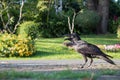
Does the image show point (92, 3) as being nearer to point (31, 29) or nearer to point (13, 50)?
point (31, 29)

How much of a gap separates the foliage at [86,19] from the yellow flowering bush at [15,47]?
1075cm

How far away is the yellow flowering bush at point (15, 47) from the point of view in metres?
17.4

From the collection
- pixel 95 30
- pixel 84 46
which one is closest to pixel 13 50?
pixel 84 46

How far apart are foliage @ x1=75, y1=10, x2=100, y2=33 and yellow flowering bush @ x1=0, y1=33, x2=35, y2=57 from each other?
35.3ft

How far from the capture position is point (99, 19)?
97.1 ft

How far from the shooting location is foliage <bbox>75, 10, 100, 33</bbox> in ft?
93.7

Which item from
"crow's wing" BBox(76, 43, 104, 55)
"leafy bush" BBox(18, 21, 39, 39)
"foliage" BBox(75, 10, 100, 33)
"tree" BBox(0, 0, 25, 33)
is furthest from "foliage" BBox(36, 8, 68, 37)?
"crow's wing" BBox(76, 43, 104, 55)

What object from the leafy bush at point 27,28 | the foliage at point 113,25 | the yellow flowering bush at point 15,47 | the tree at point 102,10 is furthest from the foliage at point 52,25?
the yellow flowering bush at point 15,47

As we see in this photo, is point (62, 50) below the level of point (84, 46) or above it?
below

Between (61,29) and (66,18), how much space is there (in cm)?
121

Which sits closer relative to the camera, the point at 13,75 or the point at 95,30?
the point at 13,75

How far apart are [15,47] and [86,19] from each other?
11.7 meters

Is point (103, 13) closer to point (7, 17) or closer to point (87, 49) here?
point (7, 17)

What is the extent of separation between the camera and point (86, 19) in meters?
28.7
